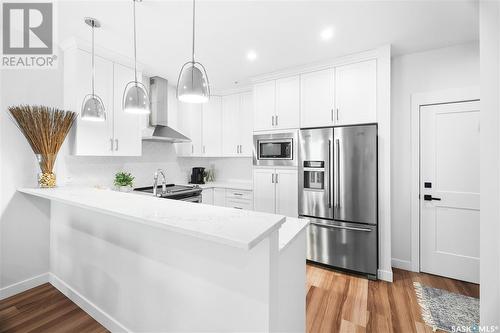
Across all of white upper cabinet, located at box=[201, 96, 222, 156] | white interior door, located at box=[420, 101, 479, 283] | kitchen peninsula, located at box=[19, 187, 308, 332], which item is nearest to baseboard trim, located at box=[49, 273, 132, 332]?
kitchen peninsula, located at box=[19, 187, 308, 332]

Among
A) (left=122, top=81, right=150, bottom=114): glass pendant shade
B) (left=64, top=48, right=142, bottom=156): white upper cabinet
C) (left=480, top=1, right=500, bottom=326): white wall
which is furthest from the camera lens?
(left=64, top=48, right=142, bottom=156): white upper cabinet

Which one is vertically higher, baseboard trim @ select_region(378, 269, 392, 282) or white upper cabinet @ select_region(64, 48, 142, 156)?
white upper cabinet @ select_region(64, 48, 142, 156)

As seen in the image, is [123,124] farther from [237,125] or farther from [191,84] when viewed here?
[191,84]

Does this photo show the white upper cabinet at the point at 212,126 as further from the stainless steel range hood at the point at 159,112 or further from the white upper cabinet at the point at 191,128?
the stainless steel range hood at the point at 159,112

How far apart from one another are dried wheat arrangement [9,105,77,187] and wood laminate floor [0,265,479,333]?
1.13 meters

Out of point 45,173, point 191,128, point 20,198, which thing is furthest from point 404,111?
point 20,198

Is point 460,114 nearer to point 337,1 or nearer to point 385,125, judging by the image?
point 385,125

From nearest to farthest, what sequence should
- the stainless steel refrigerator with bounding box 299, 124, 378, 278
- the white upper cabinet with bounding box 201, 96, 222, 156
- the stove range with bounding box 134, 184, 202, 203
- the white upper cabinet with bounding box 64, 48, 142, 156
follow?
the white upper cabinet with bounding box 64, 48, 142, 156
the stainless steel refrigerator with bounding box 299, 124, 378, 278
the stove range with bounding box 134, 184, 202, 203
the white upper cabinet with bounding box 201, 96, 222, 156

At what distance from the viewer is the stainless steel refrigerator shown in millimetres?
2705

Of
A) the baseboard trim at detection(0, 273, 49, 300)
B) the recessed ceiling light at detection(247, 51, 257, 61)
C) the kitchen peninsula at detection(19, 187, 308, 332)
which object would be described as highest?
the recessed ceiling light at detection(247, 51, 257, 61)

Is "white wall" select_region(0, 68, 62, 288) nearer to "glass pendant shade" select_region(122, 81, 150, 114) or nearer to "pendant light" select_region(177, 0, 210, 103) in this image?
"glass pendant shade" select_region(122, 81, 150, 114)

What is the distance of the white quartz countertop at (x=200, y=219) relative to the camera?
0.94 meters

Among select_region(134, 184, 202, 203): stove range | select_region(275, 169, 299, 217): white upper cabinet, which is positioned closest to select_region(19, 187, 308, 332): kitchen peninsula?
select_region(134, 184, 202, 203): stove range

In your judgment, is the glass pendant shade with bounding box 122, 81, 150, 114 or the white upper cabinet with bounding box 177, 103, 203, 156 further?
the white upper cabinet with bounding box 177, 103, 203, 156
